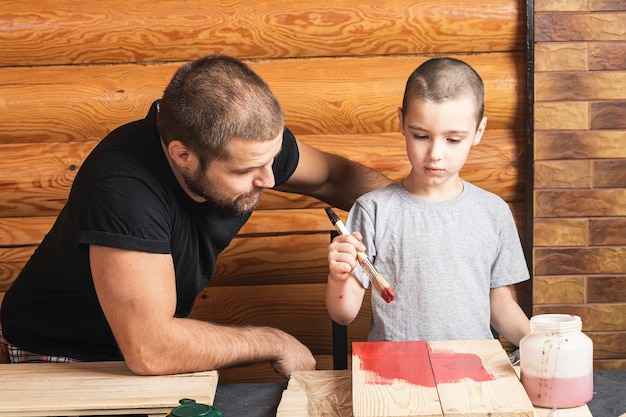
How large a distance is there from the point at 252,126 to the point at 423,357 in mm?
724

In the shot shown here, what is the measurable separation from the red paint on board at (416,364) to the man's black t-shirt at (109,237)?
623mm

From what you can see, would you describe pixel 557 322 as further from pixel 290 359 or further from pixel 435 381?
pixel 290 359

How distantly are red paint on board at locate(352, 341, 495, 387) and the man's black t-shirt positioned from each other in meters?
0.62

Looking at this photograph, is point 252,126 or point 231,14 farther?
point 231,14

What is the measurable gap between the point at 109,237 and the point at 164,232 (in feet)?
0.49

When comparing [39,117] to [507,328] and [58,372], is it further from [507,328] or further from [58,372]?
[507,328]

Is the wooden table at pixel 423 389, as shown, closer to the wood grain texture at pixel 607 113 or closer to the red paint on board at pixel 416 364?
the red paint on board at pixel 416 364

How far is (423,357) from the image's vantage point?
5.60ft

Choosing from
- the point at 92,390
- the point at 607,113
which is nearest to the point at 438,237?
the point at 92,390

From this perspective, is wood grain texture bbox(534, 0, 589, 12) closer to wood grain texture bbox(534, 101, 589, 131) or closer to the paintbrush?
wood grain texture bbox(534, 101, 589, 131)

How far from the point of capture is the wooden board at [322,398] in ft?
5.29

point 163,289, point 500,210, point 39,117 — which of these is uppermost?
point 39,117

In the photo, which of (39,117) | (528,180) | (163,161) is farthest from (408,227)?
(39,117)

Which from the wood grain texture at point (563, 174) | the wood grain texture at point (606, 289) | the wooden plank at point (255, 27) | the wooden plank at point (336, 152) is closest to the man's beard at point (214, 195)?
the wooden plank at point (336, 152)
